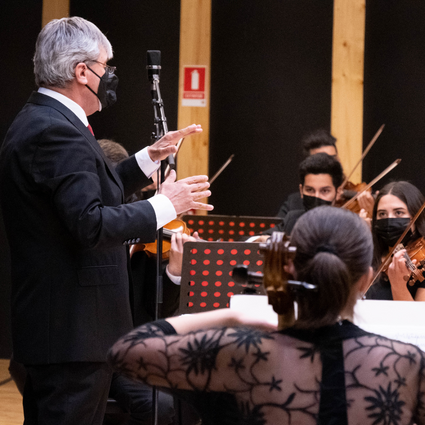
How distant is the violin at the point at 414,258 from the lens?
252 centimetres

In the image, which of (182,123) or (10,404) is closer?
(10,404)

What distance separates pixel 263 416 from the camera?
107 cm

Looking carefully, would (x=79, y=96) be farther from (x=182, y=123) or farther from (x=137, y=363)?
(x=182, y=123)

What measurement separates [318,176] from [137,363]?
8.48 feet

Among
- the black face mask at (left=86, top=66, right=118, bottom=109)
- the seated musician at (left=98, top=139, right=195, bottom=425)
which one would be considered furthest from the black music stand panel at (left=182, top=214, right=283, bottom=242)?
the black face mask at (left=86, top=66, right=118, bottom=109)

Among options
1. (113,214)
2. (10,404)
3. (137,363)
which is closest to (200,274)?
(113,214)

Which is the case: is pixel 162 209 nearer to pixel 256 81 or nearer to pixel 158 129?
pixel 158 129

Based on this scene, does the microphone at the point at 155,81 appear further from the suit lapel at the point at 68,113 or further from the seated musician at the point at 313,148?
the seated musician at the point at 313,148

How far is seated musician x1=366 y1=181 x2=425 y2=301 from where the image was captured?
8.36 ft

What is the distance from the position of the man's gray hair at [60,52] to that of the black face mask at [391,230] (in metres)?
1.60

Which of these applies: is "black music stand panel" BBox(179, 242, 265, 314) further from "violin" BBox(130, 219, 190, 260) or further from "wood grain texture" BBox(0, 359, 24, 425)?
"wood grain texture" BBox(0, 359, 24, 425)

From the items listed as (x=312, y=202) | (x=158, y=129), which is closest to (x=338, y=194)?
(x=312, y=202)

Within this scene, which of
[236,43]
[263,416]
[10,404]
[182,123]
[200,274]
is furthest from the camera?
[236,43]

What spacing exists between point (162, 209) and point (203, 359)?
2.24 ft
